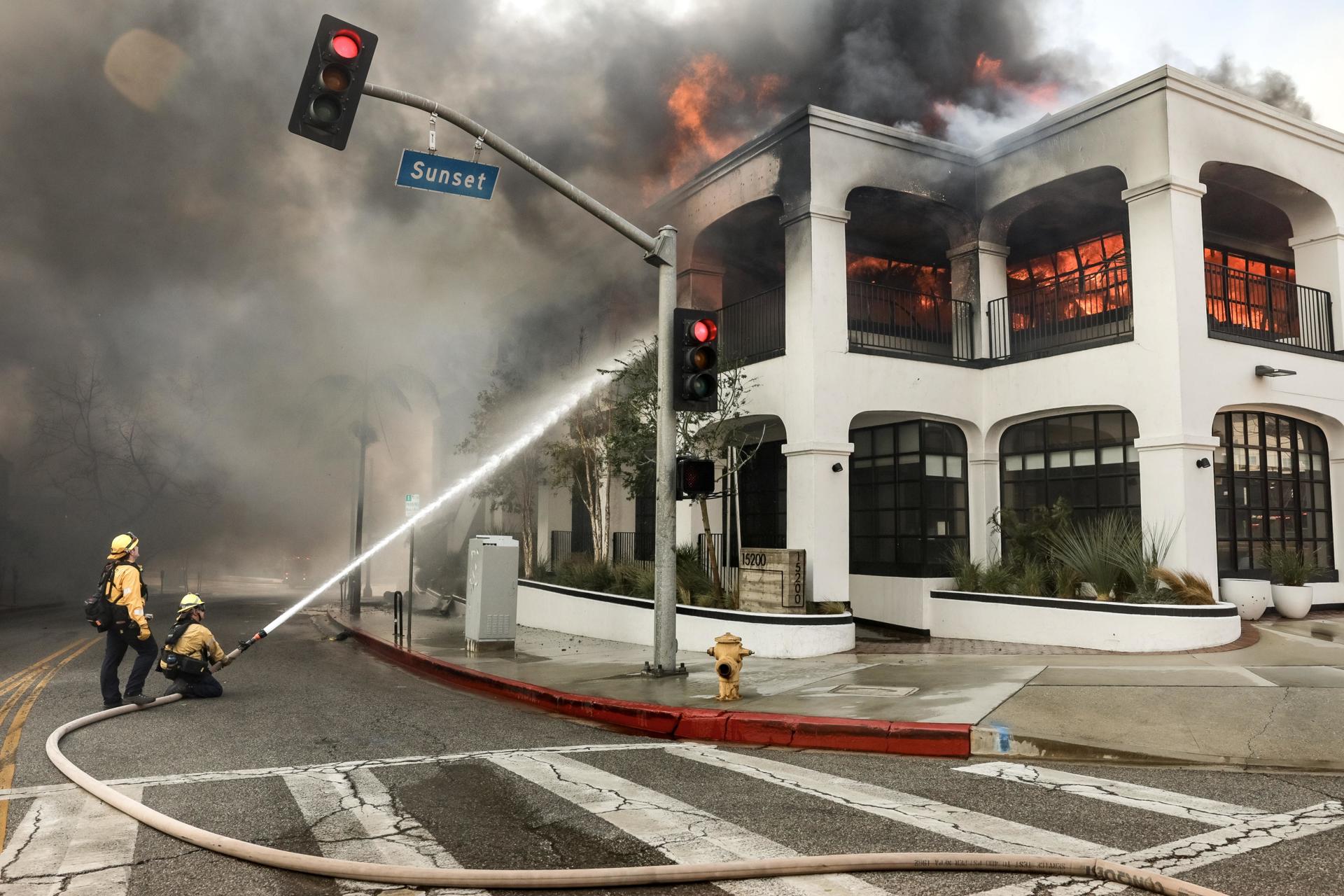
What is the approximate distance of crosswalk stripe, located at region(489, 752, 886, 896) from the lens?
12.5ft

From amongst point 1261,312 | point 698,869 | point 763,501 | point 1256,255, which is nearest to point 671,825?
point 698,869

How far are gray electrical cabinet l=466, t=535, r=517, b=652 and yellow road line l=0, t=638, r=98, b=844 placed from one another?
202 inches

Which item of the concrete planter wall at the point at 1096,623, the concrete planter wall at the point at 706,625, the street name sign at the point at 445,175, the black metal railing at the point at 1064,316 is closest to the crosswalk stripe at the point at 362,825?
the street name sign at the point at 445,175

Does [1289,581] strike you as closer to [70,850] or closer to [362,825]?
[362,825]

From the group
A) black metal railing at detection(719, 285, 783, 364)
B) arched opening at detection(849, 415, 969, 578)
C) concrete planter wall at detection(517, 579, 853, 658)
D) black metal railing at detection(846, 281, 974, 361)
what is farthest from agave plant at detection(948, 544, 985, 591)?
black metal railing at detection(719, 285, 783, 364)

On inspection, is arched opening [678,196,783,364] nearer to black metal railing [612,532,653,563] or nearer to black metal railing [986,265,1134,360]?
black metal railing [986,265,1134,360]

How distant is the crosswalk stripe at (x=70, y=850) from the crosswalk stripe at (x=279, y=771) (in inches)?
11.9

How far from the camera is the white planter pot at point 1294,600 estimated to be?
42.4 ft

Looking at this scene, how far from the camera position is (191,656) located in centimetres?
890

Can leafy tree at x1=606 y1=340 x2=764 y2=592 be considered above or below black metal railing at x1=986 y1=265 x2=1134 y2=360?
below

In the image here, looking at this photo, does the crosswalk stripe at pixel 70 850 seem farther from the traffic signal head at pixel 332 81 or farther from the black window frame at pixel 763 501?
the black window frame at pixel 763 501

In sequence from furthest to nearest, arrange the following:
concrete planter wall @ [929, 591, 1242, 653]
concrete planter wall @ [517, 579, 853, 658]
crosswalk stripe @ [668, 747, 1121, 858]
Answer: concrete planter wall @ [517, 579, 853, 658]
concrete planter wall @ [929, 591, 1242, 653]
crosswalk stripe @ [668, 747, 1121, 858]

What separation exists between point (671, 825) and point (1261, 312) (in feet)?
50.4

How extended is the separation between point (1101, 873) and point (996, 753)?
2.86 m
